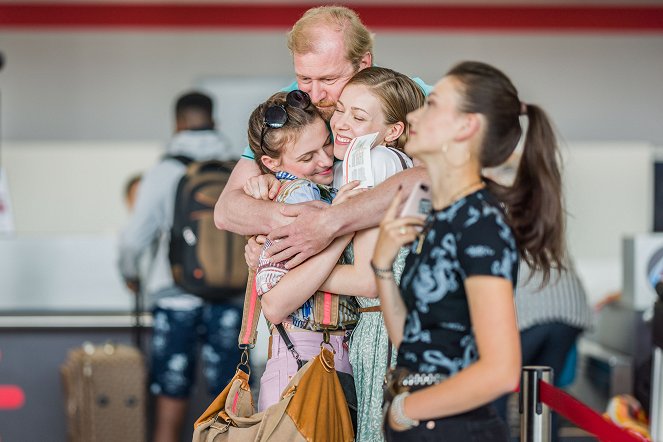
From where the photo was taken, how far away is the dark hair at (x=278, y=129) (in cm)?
209

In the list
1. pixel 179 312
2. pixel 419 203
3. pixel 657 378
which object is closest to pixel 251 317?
pixel 419 203

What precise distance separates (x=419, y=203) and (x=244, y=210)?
→ 24.3 inches

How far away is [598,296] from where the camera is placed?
7.07 m

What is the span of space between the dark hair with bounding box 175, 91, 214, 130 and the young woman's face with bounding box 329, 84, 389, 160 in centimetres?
238

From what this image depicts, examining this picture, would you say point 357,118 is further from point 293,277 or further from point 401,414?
point 401,414

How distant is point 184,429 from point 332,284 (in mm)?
3122

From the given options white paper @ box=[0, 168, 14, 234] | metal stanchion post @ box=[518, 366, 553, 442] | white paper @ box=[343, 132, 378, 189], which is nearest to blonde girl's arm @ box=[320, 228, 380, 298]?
white paper @ box=[343, 132, 378, 189]

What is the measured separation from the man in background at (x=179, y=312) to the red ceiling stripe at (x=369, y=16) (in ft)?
11.9

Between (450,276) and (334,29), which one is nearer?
(450,276)

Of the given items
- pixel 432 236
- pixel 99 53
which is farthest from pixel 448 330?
pixel 99 53

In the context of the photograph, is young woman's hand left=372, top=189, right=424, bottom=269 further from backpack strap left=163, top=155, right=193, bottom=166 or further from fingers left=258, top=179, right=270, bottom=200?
backpack strap left=163, top=155, right=193, bottom=166

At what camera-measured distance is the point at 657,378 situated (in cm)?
322

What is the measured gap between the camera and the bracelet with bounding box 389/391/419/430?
167cm

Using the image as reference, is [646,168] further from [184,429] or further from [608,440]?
[608,440]
